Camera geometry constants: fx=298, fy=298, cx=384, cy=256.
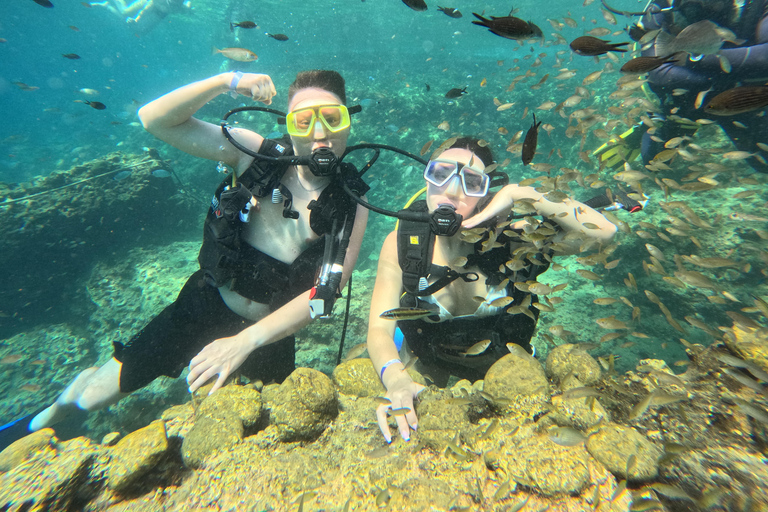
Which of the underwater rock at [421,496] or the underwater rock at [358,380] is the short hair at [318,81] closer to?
the underwater rock at [358,380]

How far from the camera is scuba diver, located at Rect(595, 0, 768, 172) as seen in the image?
147 inches

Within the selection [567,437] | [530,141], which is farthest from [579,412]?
[530,141]

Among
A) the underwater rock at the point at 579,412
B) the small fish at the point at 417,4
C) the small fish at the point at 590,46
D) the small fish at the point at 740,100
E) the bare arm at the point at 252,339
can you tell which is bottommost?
the bare arm at the point at 252,339

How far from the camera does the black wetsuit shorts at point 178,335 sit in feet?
10.7

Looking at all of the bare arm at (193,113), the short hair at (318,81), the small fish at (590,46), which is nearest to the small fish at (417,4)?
the short hair at (318,81)

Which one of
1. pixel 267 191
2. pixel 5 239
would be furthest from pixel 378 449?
pixel 5 239

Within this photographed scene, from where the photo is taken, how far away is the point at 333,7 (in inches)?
1491

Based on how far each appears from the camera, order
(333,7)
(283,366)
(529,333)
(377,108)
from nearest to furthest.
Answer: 1. (529,333)
2. (283,366)
3. (377,108)
4. (333,7)

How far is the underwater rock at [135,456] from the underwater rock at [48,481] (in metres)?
0.14

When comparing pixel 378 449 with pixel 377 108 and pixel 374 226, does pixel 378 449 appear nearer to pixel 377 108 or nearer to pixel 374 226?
pixel 374 226

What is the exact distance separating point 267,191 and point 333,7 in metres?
46.8

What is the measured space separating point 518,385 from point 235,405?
2151mm

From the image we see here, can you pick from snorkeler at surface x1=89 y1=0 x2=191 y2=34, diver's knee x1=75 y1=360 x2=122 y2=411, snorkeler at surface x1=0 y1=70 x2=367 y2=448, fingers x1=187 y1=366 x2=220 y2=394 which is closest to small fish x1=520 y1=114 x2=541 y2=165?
snorkeler at surface x1=0 y1=70 x2=367 y2=448

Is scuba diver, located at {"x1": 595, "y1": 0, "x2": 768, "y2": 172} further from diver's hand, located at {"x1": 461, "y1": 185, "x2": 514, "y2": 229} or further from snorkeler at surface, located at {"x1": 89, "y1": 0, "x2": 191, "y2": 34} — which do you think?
snorkeler at surface, located at {"x1": 89, "y1": 0, "x2": 191, "y2": 34}
